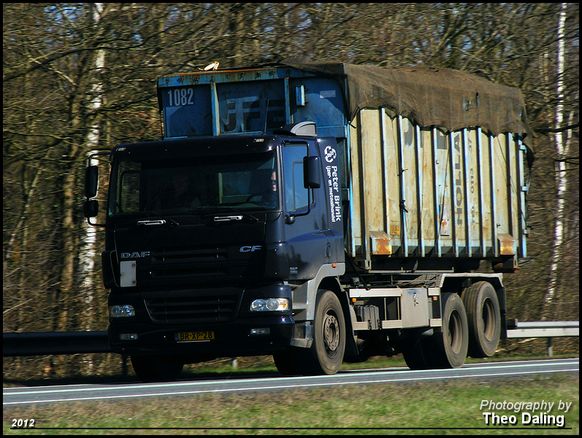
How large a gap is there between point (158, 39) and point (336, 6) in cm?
415

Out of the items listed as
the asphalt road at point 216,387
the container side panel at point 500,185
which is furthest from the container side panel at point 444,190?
the asphalt road at point 216,387

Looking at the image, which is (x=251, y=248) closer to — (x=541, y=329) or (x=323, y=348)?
(x=323, y=348)

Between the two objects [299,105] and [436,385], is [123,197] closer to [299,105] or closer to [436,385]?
[299,105]

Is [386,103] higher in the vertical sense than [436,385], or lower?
higher

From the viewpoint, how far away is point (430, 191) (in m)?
17.7

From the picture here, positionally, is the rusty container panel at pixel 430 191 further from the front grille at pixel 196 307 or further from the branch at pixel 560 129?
the branch at pixel 560 129

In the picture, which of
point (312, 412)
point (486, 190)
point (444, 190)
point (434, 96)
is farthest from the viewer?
point (486, 190)

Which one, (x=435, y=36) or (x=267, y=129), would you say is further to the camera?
(x=435, y=36)

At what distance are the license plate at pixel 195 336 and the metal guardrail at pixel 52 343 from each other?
9.78 feet

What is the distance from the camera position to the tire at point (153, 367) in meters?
15.6

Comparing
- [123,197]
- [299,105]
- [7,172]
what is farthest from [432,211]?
[7,172]

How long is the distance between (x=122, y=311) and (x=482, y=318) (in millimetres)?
6724

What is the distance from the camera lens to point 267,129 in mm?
15641

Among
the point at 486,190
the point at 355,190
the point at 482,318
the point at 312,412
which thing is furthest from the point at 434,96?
the point at 312,412
